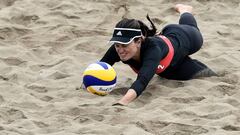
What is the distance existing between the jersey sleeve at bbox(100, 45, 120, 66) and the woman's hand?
52cm

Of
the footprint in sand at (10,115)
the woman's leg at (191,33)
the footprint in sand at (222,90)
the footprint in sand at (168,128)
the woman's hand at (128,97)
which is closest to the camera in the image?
the footprint in sand at (168,128)

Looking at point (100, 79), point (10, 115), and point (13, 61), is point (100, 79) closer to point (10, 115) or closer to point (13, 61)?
point (10, 115)

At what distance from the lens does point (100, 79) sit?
5.39 metres

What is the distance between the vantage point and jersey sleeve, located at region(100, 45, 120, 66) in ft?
18.8

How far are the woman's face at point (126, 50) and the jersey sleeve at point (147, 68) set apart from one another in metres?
0.11

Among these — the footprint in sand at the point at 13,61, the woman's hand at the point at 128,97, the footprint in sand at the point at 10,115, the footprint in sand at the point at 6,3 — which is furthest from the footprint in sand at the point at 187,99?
the footprint in sand at the point at 6,3

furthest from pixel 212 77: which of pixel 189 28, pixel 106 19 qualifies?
pixel 106 19

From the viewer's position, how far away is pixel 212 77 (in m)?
5.89

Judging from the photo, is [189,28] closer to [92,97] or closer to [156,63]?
[156,63]

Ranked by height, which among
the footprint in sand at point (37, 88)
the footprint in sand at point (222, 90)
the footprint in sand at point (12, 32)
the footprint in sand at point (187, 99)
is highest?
the footprint in sand at point (187, 99)

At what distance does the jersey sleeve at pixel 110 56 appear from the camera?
5734 millimetres

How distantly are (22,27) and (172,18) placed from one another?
5.48 feet

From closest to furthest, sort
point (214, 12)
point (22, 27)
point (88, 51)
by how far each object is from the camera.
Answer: point (88, 51), point (22, 27), point (214, 12)

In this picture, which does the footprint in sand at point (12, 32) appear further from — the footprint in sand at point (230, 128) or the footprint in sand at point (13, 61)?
the footprint in sand at point (230, 128)
